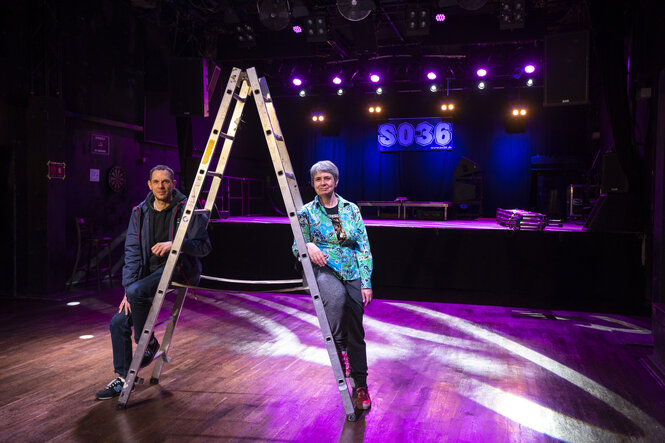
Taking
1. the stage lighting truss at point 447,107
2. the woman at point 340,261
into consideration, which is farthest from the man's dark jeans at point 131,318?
the stage lighting truss at point 447,107

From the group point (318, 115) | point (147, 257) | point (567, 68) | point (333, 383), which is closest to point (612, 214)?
point (567, 68)

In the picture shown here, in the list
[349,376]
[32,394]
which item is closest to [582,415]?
[349,376]

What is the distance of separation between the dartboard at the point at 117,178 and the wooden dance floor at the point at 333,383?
270cm

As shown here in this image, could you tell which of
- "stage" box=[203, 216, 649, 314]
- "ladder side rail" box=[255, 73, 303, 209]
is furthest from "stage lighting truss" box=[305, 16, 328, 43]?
"ladder side rail" box=[255, 73, 303, 209]

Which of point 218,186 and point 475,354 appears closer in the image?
point 218,186

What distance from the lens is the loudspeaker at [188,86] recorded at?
24.8ft

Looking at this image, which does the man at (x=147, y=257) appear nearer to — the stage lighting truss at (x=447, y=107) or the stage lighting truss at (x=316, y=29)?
the stage lighting truss at (x=316, y=29)

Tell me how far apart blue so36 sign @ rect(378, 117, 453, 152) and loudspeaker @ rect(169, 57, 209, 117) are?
253 inches

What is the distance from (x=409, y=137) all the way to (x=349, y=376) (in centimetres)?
1052

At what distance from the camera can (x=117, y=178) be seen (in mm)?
8008

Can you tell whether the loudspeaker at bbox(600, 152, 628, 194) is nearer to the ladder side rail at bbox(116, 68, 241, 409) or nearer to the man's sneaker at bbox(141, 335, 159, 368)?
the ladder side rail at bbox(116, 68, 241, 409)

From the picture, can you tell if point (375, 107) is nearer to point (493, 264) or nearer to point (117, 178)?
point (117, 178)

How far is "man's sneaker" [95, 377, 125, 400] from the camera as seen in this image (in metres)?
3.18

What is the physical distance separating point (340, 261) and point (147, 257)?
1.26 meters
